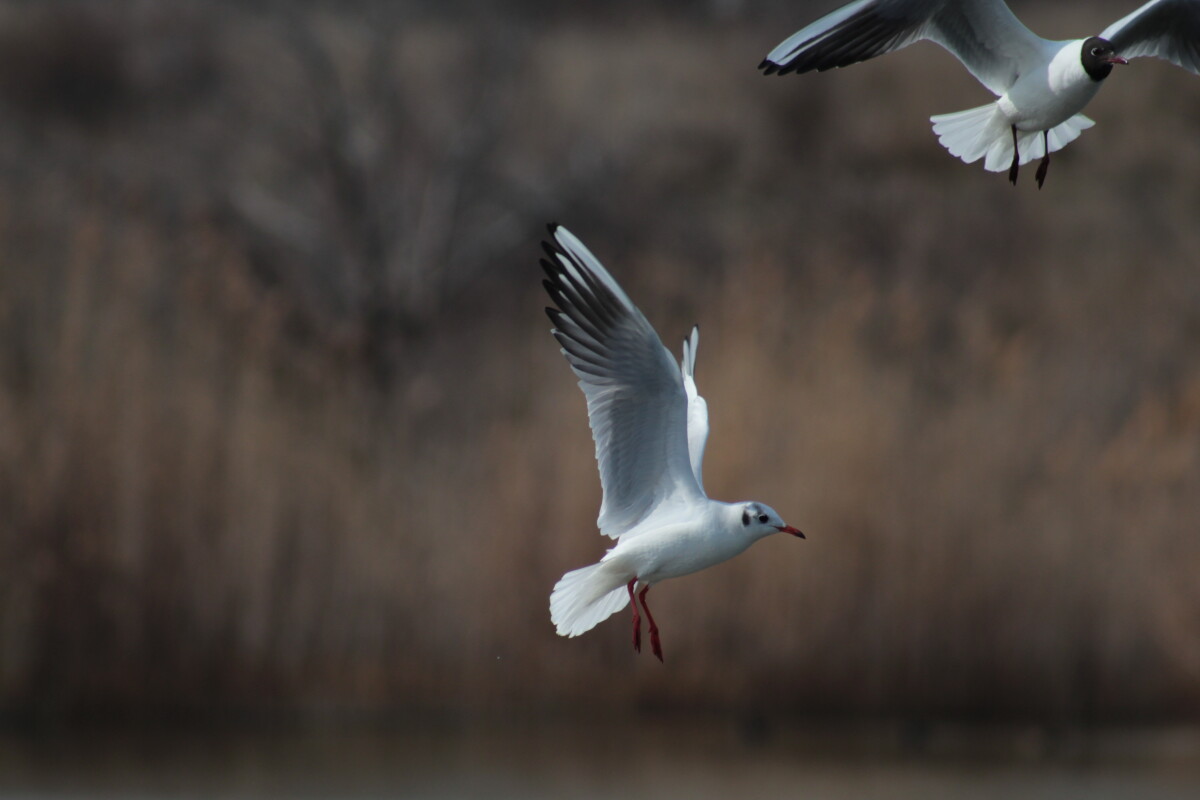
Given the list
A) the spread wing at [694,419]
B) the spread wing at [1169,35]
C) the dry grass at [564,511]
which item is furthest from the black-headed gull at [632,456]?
the dry grass at [564,511]

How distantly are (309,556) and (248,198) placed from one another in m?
6.38

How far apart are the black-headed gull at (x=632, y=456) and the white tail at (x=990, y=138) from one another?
1.15 m

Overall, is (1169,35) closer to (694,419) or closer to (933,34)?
(933,34)

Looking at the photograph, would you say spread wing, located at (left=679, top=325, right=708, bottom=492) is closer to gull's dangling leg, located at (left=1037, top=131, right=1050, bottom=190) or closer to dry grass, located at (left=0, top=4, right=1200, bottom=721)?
gull's dangling leg, located at (left=1037, top=131, right=1050, bottom=190)

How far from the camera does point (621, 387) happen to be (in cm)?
468

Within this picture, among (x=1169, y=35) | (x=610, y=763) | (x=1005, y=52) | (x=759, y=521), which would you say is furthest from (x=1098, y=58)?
(x=610, y=763)

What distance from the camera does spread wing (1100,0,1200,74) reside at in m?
5.02

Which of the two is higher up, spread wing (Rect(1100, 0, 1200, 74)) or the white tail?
spread wing (Rect(1100, 0, 1200, 74))

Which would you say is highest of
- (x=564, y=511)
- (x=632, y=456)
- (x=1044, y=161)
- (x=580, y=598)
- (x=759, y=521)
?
(x=1044, y=161)

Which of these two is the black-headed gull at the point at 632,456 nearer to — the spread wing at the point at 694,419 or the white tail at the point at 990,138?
the spread wing at the point at 694,419

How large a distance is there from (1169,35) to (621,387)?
1993 millimetres

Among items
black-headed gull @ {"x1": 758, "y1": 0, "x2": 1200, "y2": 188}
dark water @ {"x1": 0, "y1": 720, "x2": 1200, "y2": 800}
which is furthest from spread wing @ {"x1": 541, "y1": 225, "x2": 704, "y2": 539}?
dark water @ {"x1": 0, "y1": 720, "x2": 1200, "y2": 800}

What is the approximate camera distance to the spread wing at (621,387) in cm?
455

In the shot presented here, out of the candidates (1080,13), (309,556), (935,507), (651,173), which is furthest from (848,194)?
(309,556)
